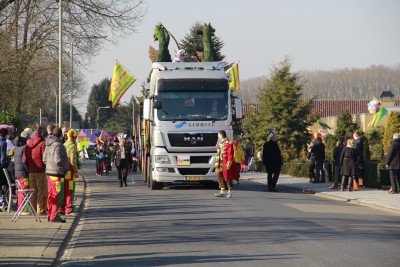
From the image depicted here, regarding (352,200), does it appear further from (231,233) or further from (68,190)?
(231,233)

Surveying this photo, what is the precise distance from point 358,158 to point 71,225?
13.2 metres

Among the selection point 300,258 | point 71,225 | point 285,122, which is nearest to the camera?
point 300,258

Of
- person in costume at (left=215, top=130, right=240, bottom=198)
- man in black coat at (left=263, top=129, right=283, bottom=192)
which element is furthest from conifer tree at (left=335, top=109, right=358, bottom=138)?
person in costume at (left=215, top=130, right=240, bottom=198)

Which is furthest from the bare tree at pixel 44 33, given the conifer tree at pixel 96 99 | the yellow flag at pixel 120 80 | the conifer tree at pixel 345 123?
the conifer tree at pixel 96 99

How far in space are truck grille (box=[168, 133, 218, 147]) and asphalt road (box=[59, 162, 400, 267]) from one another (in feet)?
9.99

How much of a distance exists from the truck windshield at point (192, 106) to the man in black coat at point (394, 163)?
5.08m

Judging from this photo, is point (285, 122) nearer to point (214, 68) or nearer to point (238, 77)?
point (238, 77)

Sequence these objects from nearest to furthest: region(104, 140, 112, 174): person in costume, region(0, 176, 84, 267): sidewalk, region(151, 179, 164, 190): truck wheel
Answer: region(0, 176, 84, 267): sidewalk
region(151, 179, 164, 190): truck wheel
region(104, 140, 112, 174): person in costume

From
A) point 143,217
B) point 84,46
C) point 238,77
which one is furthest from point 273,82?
point 143,217

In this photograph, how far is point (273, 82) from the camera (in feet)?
196

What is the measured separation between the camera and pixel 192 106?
2603 cm

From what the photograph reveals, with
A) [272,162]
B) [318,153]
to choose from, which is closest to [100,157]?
[318,153]

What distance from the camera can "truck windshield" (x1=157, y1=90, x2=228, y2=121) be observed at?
85.2ft

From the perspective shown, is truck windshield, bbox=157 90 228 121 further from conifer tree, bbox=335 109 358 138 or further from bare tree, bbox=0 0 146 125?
conifer tree, bbox=335 109 358 138
